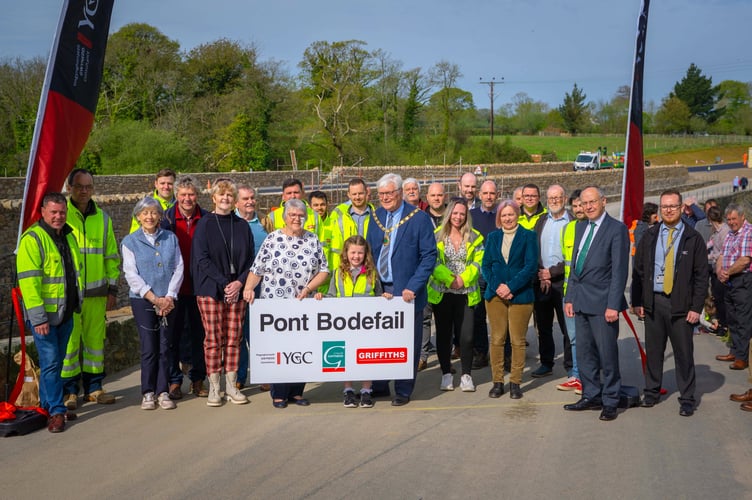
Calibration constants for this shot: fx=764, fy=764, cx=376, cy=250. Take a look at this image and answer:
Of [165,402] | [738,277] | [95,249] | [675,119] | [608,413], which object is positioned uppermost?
[675,119]

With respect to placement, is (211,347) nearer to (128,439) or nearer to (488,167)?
(128,439)

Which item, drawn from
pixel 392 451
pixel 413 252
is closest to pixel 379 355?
pixel 413 252

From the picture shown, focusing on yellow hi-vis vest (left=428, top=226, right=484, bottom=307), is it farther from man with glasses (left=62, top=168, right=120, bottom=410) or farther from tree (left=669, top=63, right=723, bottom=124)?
tree (left=669, top=63, right=723, bottom=124)

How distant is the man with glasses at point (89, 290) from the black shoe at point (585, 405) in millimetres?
4274

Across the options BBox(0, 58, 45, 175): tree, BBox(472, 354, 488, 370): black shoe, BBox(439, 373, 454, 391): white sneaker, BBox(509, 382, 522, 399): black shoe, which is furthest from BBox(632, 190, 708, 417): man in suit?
BBox(0, 58, 45, 175): tree

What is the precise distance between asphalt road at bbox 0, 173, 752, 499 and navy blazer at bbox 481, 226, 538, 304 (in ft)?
3.44

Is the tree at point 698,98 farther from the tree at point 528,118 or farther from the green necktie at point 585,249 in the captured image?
the green necktie at point 585,249

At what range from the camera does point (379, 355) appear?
712 centimetres

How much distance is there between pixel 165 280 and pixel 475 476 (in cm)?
337

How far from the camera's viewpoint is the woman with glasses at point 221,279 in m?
6.95

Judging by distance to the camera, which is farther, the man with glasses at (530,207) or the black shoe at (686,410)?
the man with glasses at (530,207)

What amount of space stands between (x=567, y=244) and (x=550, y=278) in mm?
804

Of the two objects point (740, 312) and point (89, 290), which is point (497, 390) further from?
point (89, 290)

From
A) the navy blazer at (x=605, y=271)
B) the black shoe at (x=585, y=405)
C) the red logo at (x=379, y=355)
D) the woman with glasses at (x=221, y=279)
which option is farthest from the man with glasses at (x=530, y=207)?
the woman with glasses at (x=221, y=279)
